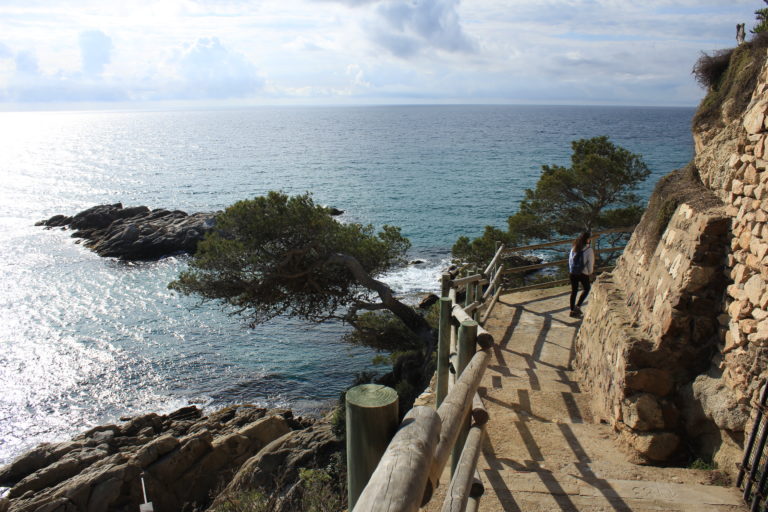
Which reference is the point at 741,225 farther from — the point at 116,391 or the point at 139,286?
the point at 139,286

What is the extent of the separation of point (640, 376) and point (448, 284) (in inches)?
86.0

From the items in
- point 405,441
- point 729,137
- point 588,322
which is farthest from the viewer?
point 588,322

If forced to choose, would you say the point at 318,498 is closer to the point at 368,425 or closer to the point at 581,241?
the point at 581,241

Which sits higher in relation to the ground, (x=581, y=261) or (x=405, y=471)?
(x=405, y=471)

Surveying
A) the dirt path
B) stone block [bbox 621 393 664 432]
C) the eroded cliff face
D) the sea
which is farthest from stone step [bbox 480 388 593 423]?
the sea

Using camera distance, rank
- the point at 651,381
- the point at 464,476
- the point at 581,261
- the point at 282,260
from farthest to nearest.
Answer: the point at 282,260 → the point at 581,261 → the point at 651,381 → the point at 464,476

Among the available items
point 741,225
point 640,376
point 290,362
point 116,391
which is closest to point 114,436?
point 116,391

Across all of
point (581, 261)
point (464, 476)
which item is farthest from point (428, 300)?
point (464, 476)

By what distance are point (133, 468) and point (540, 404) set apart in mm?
9770

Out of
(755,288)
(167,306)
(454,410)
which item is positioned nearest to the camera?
(454,410)

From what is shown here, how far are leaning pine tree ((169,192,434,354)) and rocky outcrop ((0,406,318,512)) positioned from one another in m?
3.73

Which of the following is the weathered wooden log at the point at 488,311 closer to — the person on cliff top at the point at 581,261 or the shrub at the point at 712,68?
the person on cliff top at the point at 581,261

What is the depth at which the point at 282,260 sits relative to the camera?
51.7 feet

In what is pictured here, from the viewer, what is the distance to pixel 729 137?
611 centimetres
